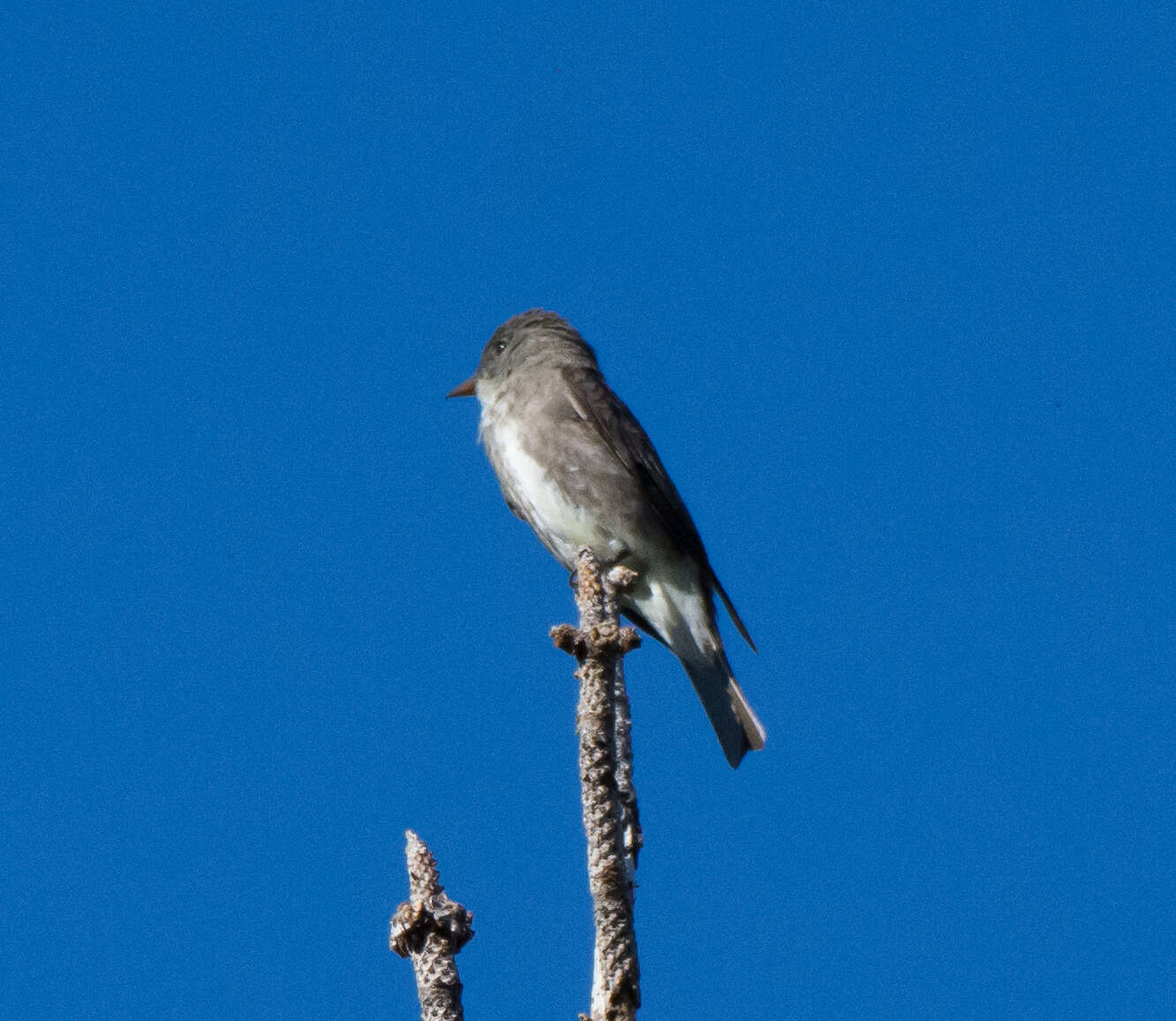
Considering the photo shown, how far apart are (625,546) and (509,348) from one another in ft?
4.72

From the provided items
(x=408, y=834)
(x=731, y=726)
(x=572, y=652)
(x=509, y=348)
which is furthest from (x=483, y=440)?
(x=408, y=834)

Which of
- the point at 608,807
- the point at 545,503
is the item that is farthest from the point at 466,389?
the point at 608,807

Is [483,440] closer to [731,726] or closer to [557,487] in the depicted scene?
[557,487]

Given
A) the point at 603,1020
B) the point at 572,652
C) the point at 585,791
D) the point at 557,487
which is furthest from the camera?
the point at 557,487

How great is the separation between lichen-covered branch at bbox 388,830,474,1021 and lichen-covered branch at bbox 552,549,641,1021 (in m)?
0.23

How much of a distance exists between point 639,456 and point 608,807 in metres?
5.02

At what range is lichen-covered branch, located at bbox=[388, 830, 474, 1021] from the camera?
2.55 metres

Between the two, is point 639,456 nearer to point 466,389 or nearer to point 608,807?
point 466,389

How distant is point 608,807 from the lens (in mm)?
2852

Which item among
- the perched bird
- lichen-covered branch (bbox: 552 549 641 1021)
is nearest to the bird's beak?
the perched bird

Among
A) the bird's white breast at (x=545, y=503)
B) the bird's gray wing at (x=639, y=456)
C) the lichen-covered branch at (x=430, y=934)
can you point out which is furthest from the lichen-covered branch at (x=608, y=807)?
the bird's gray wing at (x=639, y=456)

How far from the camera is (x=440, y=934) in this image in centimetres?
259

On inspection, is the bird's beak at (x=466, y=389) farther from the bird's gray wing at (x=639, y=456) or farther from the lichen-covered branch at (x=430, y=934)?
the lichen-covered branch at (x=430, y=934)

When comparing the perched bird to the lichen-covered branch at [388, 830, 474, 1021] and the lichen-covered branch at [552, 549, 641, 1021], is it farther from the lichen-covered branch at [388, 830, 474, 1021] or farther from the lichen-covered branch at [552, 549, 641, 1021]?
the lichen-covered branch at [388, 830, 474, 1021]
